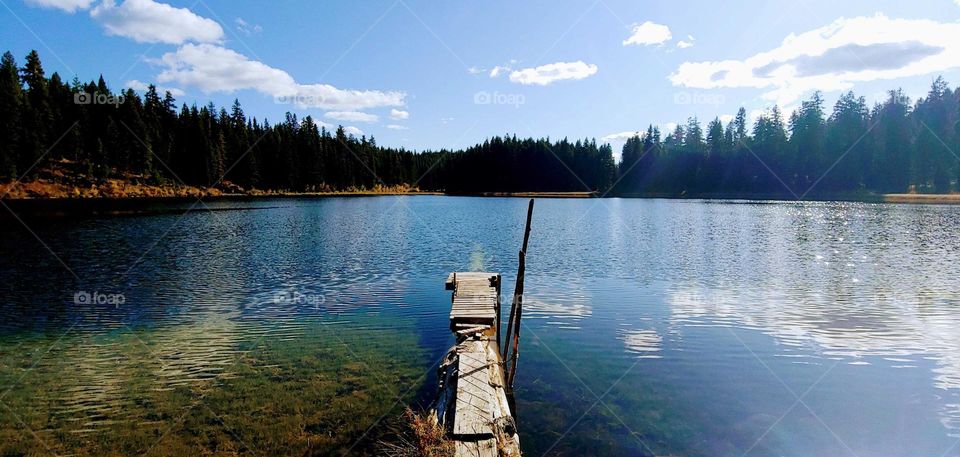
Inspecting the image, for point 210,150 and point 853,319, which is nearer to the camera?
point 853,319

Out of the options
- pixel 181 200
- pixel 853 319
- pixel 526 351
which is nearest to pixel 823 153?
pixel 853 319

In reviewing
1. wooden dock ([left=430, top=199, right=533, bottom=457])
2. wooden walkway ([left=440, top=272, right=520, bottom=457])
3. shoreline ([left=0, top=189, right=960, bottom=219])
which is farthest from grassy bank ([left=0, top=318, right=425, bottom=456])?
shoreline ([left=0, top=189, right=960, bottom=219])

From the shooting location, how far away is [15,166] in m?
91.7

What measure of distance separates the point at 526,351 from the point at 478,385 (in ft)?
20.2

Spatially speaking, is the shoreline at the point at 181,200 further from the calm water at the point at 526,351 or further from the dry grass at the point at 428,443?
the dry grass at the point at 428,443

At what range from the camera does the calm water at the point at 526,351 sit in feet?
36.4

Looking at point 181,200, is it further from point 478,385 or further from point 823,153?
point 823,153

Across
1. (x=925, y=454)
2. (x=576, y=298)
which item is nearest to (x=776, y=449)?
(x=925, y=454)

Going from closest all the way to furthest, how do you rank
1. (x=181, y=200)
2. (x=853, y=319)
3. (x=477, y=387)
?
(x=477, y=387)
(x=853, y=319)
(x=181, y=200)

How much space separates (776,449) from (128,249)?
1781 inches

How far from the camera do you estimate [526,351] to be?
55.9ft

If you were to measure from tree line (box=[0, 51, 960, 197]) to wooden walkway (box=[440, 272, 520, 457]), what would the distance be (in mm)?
98026

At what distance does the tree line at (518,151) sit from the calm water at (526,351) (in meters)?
84.6

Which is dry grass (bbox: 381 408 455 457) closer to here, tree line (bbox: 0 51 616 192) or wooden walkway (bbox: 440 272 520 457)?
wooden walkway (bbox: 440 272 520 457)
